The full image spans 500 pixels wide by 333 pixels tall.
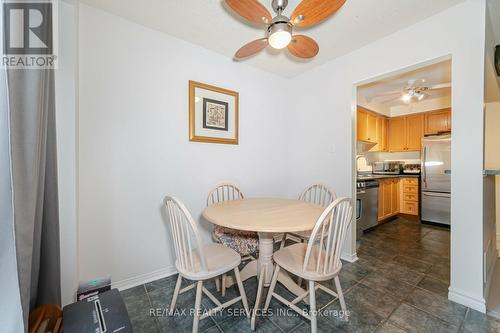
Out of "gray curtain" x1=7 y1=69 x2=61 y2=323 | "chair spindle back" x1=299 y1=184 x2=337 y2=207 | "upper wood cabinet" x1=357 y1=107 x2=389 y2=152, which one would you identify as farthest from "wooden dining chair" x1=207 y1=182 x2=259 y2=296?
"upper wood cabinet" x1=357 y1=107 x2=389 y2=152

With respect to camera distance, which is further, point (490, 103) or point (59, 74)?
point (490, 103)

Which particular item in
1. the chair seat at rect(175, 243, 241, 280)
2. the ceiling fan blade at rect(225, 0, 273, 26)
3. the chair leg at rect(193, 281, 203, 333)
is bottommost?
the chair leg at rect(193, 281, 203, 333)

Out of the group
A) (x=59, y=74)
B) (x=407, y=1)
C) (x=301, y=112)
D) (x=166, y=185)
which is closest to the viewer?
(x=59, y=74)

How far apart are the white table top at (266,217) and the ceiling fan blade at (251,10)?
136 centimetres

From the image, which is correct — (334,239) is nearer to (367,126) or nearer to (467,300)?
(467,300)

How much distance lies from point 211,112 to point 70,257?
1.71 metres

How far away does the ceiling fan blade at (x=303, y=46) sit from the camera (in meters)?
1.58

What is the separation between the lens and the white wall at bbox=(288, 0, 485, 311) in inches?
60.3

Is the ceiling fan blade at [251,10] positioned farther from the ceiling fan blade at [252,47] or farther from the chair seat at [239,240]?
the chair seat at [239,240]

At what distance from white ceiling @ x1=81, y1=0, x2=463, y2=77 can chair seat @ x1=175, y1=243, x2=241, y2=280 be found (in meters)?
1.93

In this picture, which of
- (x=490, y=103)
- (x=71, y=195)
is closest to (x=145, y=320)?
(x=71, y=195)

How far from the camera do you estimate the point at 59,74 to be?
135 centimetres

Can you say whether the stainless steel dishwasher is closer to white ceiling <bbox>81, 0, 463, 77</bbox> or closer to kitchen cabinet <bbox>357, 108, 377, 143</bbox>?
kitchen cabinet <bbox>357, 108, 377, 143</bbox>

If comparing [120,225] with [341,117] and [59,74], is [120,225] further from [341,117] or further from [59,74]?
[341,117]
